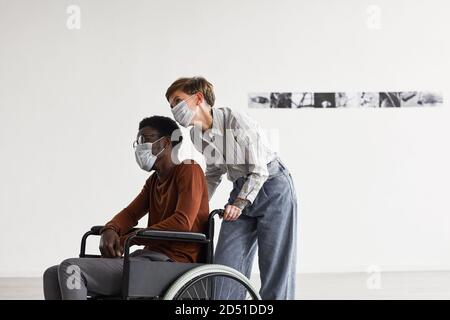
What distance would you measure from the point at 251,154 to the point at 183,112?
278 millimetres

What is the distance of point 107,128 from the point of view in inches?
226

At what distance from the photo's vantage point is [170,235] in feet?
6.45

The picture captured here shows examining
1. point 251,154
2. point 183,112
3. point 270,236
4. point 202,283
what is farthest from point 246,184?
point 202,283

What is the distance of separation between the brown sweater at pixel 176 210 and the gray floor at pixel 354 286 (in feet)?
6.96

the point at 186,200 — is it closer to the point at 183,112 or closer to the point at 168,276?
the point at 168,276

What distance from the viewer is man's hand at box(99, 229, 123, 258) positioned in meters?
2.22

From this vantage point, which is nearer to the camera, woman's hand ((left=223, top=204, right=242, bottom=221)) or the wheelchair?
the wheelchair

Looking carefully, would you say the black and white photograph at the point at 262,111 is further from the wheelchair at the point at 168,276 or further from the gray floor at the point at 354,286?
the wheelchair at the point at 168,276

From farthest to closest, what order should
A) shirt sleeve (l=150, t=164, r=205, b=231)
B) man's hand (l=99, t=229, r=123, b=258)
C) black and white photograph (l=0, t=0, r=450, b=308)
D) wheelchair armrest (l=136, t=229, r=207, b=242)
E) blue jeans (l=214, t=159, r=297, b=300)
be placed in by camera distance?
black and white photograph (l=0, t=0, r=450, b=308) → blue jeans (l=214, t=159, r=297, b=300) → man's hand (l=99, t=229, r=123, b=258) → shirt sleeve (l=150, t=164, r=205, b=231) → wheelchair armrest (l=136, t=229, r=207, b=242)

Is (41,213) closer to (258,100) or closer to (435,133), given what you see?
(258,100)

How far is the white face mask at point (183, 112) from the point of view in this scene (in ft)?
7.73

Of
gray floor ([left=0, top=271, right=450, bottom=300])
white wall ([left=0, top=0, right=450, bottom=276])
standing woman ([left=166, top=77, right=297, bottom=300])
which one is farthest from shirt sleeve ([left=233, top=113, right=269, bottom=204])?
white wall ([left=0, top=0, right=450, bottom=276])

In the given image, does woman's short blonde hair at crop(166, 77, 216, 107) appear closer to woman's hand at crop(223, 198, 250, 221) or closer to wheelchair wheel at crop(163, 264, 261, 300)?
woman's hand at crop(223, 198, 250, 221)

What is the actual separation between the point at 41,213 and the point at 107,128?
0.87 m
